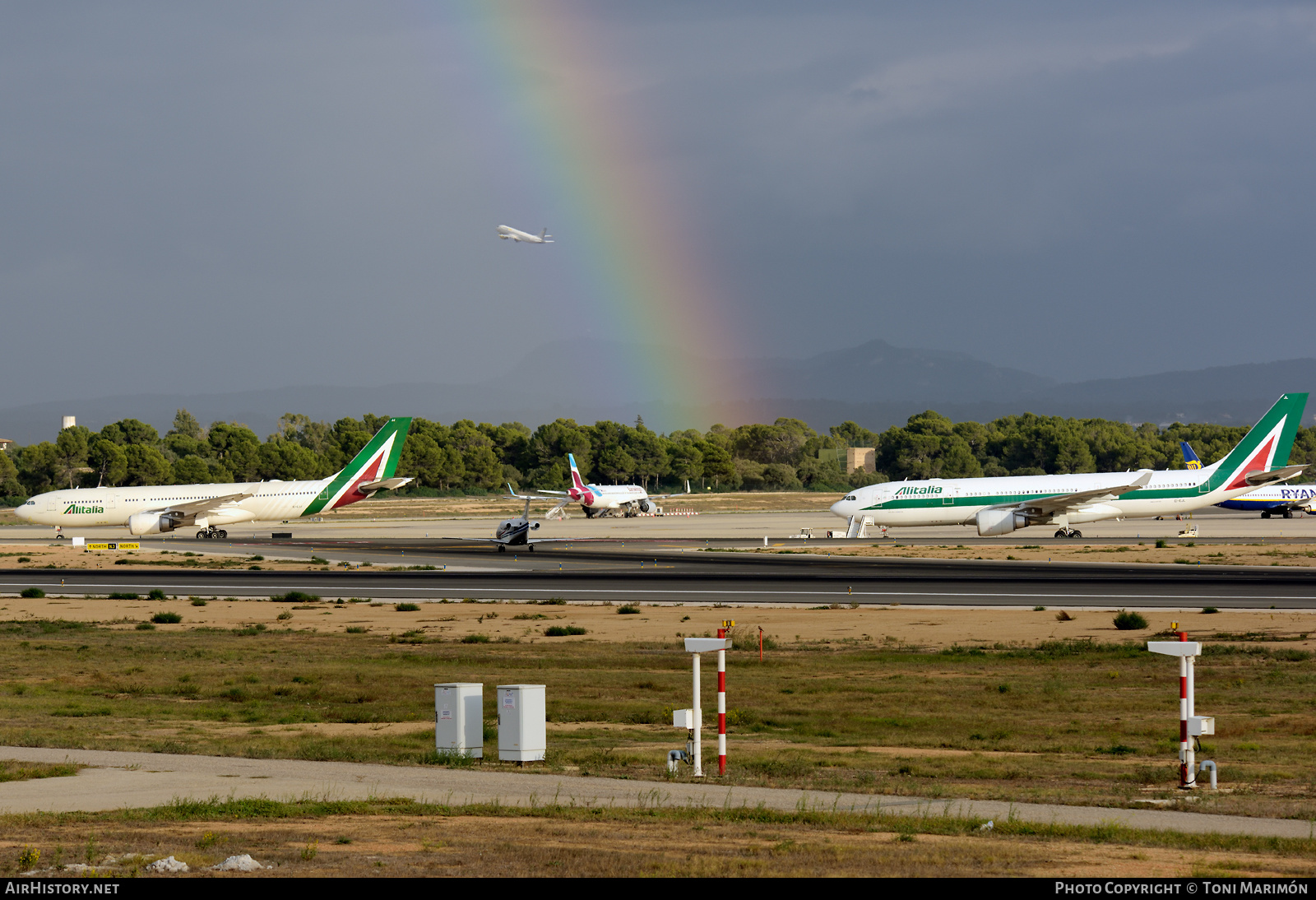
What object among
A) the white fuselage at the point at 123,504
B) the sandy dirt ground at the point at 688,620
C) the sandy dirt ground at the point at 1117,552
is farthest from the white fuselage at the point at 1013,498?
the white fuselage at the point at 123,504

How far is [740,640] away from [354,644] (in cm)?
1088

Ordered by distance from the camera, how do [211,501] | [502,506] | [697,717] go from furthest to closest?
[502,506], [211,501], [697,717]

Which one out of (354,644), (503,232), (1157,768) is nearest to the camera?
(1157,768)

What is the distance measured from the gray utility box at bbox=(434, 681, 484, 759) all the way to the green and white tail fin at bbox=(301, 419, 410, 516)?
77886 mm

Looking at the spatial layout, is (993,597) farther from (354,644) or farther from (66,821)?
(66,821)

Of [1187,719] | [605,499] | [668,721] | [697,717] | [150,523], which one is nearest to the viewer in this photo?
[1187,719]

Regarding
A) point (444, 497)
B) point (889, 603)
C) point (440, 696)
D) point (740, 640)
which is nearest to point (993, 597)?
point (889, 603)

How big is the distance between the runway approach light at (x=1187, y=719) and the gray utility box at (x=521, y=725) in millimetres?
8426

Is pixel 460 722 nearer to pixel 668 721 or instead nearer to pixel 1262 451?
pixel 668 721

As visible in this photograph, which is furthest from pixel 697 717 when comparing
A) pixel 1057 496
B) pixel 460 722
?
pixel 1057 496

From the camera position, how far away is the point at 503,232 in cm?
11156

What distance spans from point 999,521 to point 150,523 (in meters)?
58.4

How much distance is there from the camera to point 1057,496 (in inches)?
3135

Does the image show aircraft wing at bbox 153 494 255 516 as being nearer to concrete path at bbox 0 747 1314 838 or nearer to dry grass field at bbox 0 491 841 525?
dry grass field at bbox 0 491 841 525
